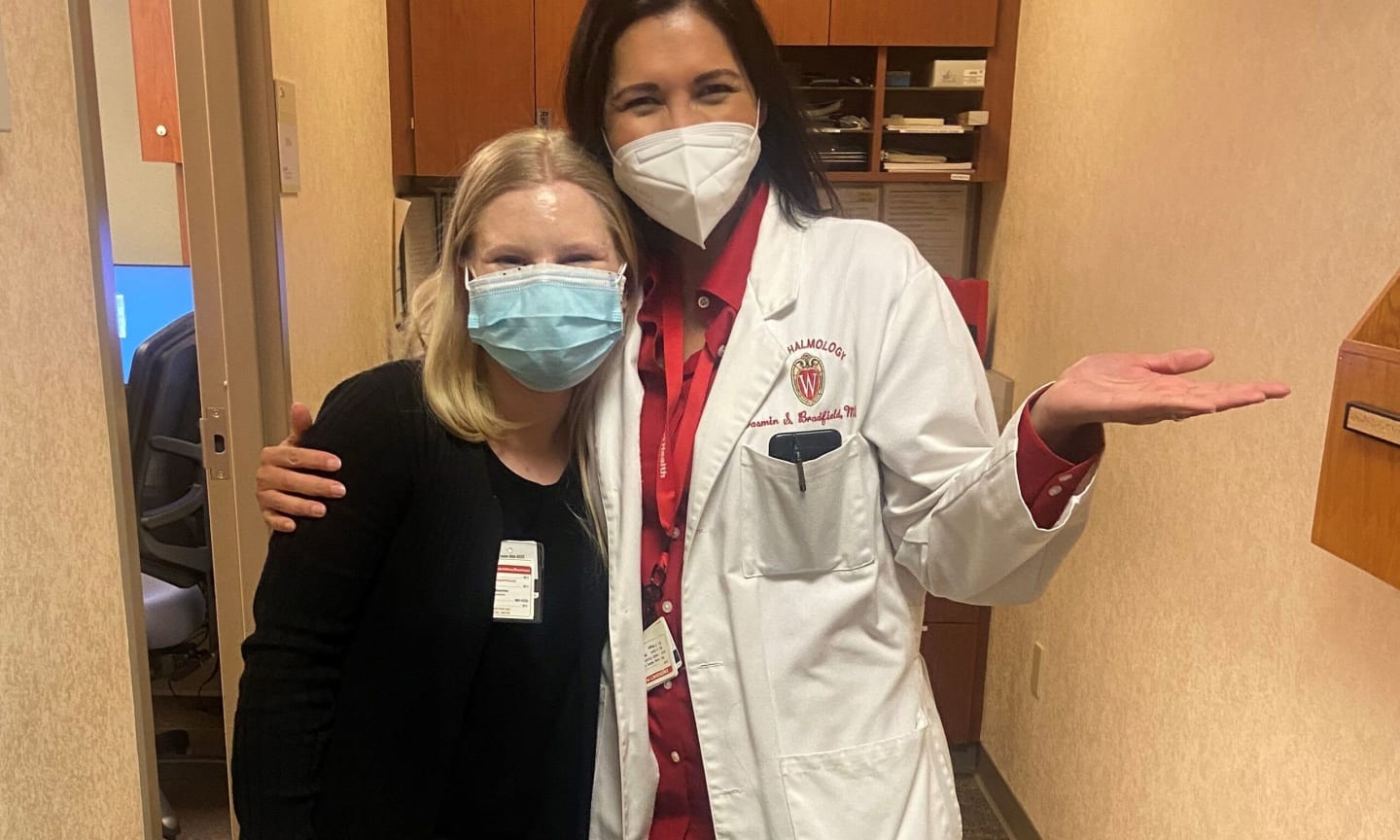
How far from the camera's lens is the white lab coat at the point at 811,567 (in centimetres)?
112

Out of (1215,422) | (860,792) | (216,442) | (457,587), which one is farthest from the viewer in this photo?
(216,442)

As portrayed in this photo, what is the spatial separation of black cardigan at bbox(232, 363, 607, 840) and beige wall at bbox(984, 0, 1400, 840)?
3.71 ft

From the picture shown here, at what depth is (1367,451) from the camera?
3.78 ft

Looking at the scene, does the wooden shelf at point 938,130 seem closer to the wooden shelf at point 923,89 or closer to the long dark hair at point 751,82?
the wooden shelf at point 923,89

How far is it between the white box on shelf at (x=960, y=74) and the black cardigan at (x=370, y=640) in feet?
6.63

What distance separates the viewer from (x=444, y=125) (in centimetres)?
268

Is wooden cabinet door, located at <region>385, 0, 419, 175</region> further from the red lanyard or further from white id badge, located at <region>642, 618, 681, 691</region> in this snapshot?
white id badge, located at <region>642, 618, 681, 691</region>

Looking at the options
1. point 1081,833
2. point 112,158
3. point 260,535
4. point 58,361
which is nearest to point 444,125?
point 260,535

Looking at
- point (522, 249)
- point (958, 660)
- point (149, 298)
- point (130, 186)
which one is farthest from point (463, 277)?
point (130, 186)

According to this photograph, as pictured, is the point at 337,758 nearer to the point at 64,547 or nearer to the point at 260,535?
the point at 64,547

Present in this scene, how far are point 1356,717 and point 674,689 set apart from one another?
904 millimetres

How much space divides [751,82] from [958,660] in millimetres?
1916

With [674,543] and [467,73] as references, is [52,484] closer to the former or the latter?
[674,543]

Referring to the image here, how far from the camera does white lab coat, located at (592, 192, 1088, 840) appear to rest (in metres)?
1.12
